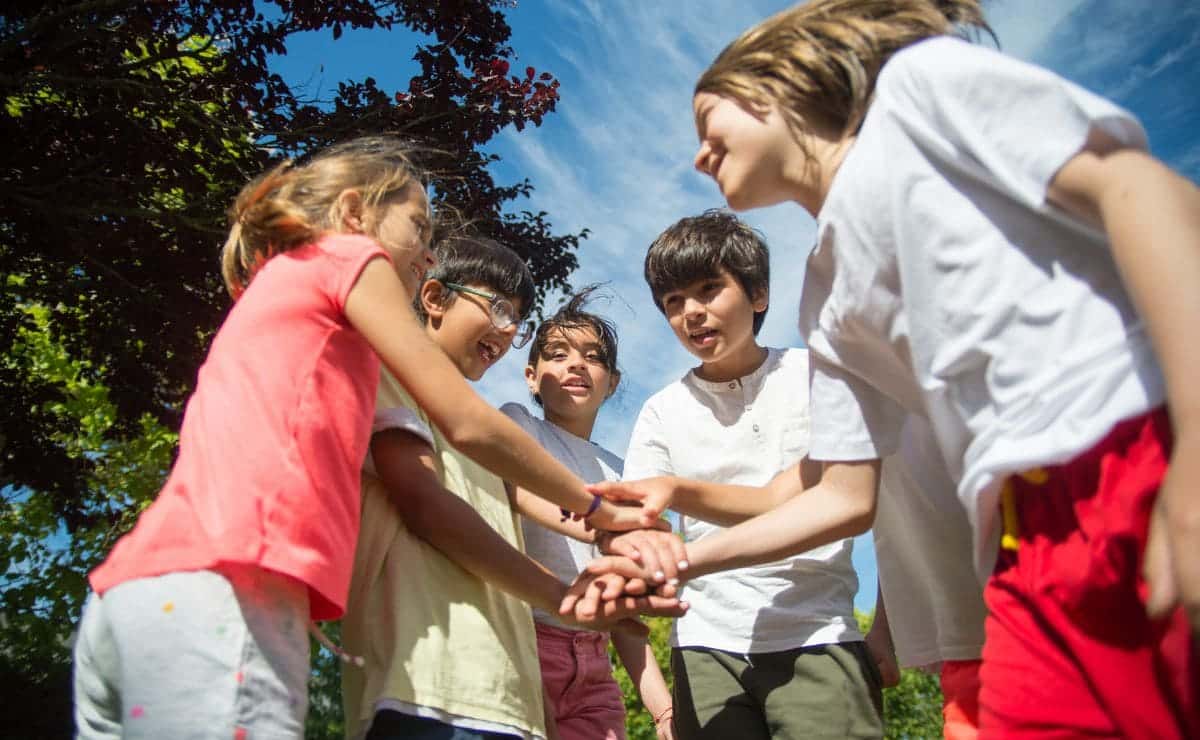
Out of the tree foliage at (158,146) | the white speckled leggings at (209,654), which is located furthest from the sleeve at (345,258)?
the tree foliage at (158,146)

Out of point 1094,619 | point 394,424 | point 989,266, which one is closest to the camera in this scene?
point 1094,619

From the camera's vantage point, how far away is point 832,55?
171 centimetres

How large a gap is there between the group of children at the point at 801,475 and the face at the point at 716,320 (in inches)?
15.3

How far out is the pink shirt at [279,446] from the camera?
4.83ft

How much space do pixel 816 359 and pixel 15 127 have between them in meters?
5.04

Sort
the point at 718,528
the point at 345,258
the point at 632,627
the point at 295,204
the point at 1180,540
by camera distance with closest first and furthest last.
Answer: the point at 1180,540 → the point at 345,258 → the point at 295,204 → the point at 632,627 → the point at 718,528

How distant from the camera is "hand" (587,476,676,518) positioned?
7.77 ft

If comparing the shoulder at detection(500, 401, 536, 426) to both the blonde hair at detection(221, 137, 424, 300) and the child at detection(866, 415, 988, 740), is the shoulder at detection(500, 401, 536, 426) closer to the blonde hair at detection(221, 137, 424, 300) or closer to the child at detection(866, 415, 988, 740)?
the blonde hair at detection(221, 137, 424, 300)

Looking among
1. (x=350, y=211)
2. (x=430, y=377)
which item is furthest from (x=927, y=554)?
(x=350, y=211)

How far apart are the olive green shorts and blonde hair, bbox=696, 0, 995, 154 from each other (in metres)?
1.59

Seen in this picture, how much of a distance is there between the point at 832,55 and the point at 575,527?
1.44m

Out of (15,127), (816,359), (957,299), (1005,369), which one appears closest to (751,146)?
(816,359)

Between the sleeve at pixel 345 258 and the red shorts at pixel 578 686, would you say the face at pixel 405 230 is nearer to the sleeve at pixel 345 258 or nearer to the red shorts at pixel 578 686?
the sleeve at pixel 345 258

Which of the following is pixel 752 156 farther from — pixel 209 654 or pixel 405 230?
pixel 209 654
